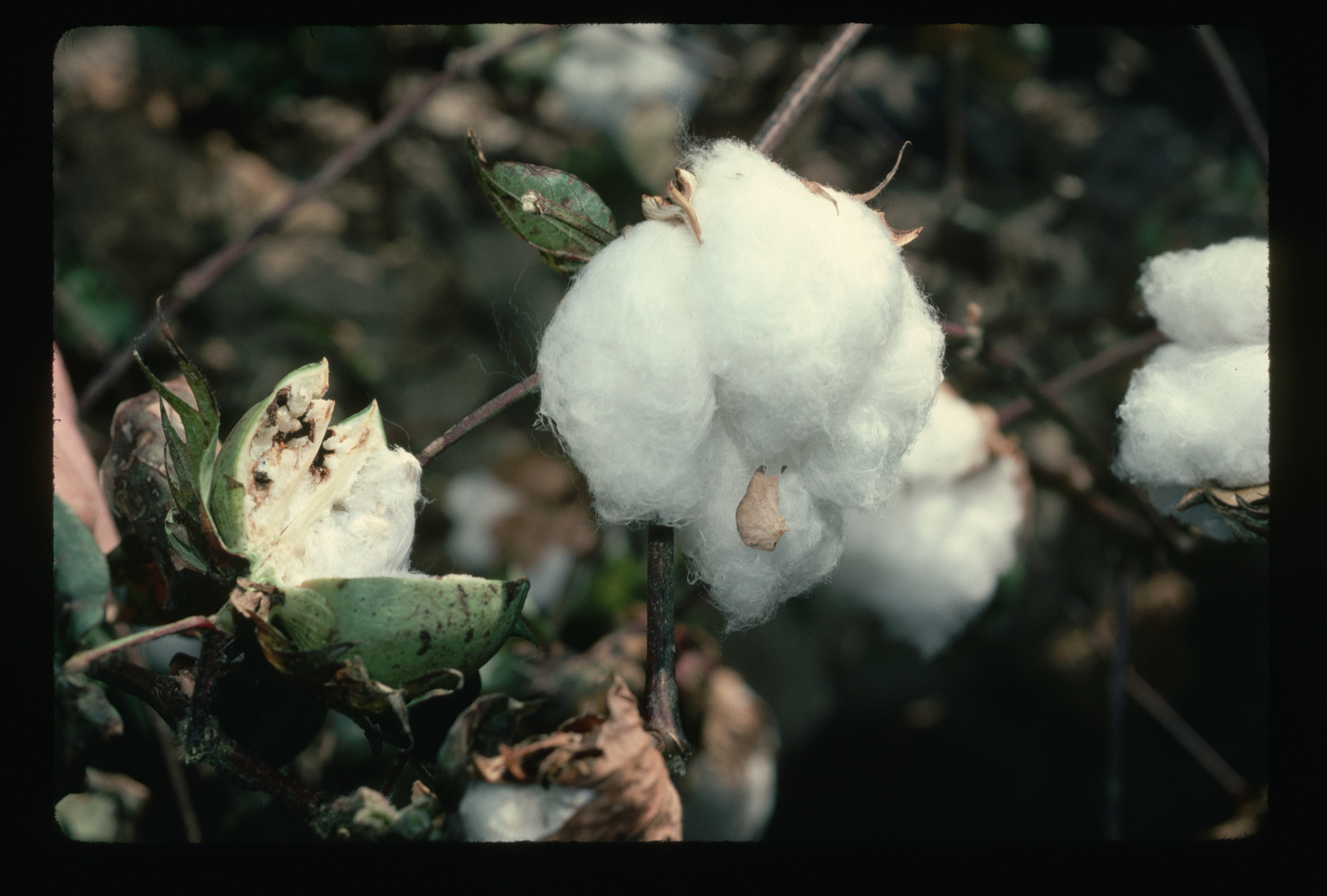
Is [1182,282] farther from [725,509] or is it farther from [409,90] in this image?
[409,90]

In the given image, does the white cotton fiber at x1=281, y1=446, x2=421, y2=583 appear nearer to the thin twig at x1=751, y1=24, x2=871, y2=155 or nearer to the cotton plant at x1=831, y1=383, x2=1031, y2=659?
the thin twig at x1=751, y1=24, x2=871, y2=155

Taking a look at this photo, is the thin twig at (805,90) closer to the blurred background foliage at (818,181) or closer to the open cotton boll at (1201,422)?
the open cotton boll at (1201,422)

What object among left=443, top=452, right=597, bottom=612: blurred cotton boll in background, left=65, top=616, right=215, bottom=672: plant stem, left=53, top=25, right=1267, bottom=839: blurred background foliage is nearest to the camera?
left=65, top=616, right=215, bottom=672: plant stem

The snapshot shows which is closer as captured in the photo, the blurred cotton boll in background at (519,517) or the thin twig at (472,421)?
the thin twig at (472,421)

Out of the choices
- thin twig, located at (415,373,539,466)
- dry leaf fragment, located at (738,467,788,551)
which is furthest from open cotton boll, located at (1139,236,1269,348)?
thin twig, located at (415,373,539,466)

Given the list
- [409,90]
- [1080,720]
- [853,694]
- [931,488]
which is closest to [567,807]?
[931,488]

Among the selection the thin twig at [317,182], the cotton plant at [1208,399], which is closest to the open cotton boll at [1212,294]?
the cotton plant at [1208,399]
